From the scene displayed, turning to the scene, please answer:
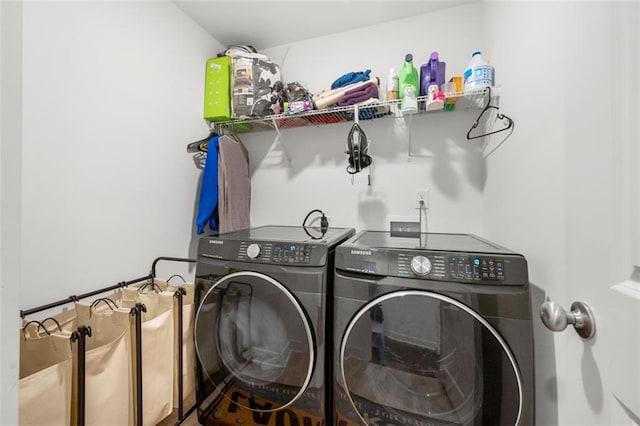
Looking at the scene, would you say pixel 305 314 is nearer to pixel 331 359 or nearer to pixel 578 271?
pixel 331 359

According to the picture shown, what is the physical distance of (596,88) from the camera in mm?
511

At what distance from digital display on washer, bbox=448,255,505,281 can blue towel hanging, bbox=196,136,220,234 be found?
54.2 inches

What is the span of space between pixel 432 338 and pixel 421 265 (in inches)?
9.4

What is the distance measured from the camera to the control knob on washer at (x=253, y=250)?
1.11 metres

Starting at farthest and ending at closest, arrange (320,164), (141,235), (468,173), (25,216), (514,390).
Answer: (320,164), (468,173), (141,235), (25,216), (514,390)

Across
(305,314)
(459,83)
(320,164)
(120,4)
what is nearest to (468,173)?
(459,83)

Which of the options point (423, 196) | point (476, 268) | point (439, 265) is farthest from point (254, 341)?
point (423, 196)

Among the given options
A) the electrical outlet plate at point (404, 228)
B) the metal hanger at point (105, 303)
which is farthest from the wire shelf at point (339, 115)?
the metal hanger at point (105, 303)

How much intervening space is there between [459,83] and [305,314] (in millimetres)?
1402

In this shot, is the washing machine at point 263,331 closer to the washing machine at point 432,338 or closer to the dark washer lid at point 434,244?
the washing machine at point 432,338

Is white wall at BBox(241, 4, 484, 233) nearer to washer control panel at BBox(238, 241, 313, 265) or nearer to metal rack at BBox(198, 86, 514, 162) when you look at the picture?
metal rack at BBox(198, 86, 514, 162)

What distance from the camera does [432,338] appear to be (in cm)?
86

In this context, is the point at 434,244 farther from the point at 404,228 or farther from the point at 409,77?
the point at 409,77

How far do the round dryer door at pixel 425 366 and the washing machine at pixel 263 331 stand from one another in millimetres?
122
